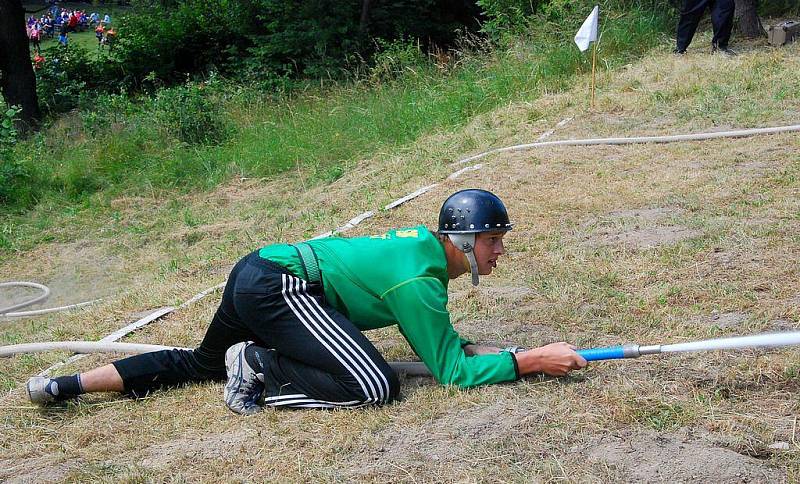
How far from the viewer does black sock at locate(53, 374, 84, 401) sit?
4.30 metres

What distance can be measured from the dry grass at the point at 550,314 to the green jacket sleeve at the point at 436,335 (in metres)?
0.10

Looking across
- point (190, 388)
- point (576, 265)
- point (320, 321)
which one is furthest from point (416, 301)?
point (576, 265)

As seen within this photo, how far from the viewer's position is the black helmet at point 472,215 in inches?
152

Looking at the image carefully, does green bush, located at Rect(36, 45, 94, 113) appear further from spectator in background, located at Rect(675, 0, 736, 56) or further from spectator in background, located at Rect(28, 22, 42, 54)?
spectator in background, located at Rect(675, 0, 736, 56)

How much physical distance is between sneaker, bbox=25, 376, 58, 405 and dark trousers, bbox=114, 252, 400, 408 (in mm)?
914

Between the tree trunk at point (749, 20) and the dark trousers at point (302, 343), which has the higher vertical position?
the tree trunk at point (749, 20)

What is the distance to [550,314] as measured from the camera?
497 cm

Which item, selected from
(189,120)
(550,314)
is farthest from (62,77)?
(550,314)

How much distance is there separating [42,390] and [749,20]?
11.0 meters

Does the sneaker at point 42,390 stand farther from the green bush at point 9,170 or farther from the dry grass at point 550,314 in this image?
the green bush at point 9,170

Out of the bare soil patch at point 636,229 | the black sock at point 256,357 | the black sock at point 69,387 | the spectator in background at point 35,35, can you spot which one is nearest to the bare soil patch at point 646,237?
the bare soil patch at point 636,229

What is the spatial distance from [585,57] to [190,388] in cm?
889

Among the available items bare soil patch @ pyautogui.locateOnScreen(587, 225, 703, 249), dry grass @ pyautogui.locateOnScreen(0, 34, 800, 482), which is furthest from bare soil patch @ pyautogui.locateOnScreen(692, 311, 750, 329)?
bare soil patch @ pyautogui.locateOnScreen(587, 225, 703, 249)

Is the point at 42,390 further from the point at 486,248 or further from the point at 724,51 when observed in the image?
the point at 724,51
